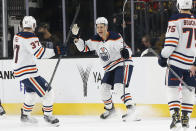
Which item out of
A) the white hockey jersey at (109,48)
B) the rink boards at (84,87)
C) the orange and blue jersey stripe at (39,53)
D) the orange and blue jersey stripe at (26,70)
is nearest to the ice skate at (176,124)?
the white hockey jersey at (109,48)

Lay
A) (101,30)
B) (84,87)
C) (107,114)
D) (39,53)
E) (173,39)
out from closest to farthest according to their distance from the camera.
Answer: (173,39), (39,53), (101,30), (107,114), (84,87)

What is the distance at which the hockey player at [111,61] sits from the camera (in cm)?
586

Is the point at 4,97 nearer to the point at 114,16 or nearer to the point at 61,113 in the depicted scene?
the point at 61,113

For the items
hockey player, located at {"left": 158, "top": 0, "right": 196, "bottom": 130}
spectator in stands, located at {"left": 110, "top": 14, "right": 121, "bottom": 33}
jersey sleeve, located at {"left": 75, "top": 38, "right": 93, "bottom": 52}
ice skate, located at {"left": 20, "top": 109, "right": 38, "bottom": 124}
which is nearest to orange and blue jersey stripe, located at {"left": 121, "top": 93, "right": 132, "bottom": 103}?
jersey sleeve, located at {"left": 75, "top": 38, "right": 93, "bottom": 52}

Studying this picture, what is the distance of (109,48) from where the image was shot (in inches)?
231

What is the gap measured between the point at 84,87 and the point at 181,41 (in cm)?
211

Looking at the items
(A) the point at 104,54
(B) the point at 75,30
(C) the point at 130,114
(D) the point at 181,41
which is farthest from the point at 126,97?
(D) the point at 181,41

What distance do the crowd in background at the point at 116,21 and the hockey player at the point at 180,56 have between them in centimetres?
178

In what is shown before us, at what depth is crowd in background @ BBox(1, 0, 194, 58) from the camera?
6.93m

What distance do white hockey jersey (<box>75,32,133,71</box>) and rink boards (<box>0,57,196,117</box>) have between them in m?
0.43

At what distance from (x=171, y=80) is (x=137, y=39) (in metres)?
2.38

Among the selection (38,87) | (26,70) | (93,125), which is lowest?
(93,125)

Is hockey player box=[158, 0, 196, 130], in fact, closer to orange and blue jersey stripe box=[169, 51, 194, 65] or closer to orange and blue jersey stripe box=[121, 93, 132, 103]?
orange and blue jersey stripe box=[169, 51, 194, 65]

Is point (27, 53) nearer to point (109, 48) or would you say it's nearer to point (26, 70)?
point (26, 70)
